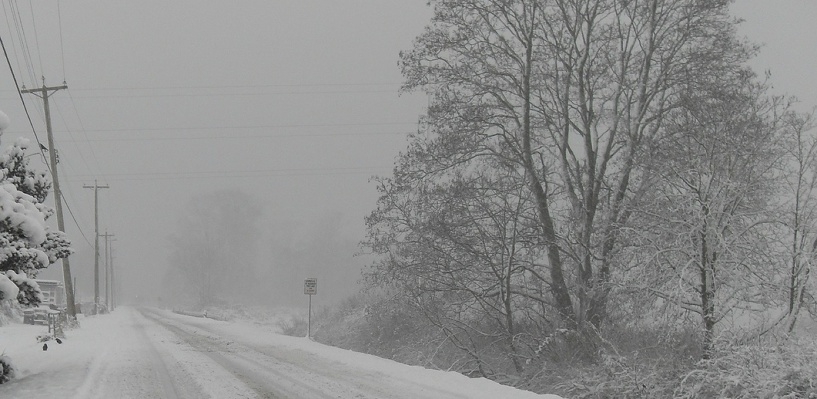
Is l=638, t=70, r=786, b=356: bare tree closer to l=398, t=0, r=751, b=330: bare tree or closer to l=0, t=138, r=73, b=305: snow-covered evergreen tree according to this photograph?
l=398, t=0, r=751, b=330: bare tree

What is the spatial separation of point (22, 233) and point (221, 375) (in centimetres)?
385

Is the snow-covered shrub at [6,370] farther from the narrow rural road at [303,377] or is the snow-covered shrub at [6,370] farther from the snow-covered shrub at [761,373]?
the snow-covered shrub at [761,373]

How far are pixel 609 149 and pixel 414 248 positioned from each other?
5280mm

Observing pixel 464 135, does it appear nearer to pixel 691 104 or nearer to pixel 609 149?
pixel 609 149

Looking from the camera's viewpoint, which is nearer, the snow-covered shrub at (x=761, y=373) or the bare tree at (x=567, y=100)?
the snow-covered shrub at (x=761, y=373)

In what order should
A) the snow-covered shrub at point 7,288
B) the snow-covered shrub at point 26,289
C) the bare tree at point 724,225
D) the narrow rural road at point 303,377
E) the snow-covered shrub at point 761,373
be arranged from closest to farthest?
1. the snow-covered shrub at point 761,373
2. the snow-covered shrub at point 7,288
3. the narrow rural road at point 303,377
4. the snow-covered shrub at point 26,289
5. the bare tree at point 724,225

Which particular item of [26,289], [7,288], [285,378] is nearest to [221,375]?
[285,378]

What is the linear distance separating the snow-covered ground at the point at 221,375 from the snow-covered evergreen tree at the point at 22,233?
1484 mm

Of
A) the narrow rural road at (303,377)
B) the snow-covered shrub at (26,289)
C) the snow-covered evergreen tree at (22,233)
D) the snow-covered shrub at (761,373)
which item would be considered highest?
the snow-covered evergreen tree at (22,233)

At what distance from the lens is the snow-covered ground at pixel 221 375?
345 inches

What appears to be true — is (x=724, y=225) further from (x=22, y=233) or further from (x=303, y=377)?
(x=22, y=233)

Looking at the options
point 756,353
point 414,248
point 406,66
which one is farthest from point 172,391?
point 406,66

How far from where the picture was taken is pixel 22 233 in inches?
365

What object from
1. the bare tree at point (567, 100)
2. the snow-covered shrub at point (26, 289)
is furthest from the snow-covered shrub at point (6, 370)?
the bare tree at point (567, 100)
